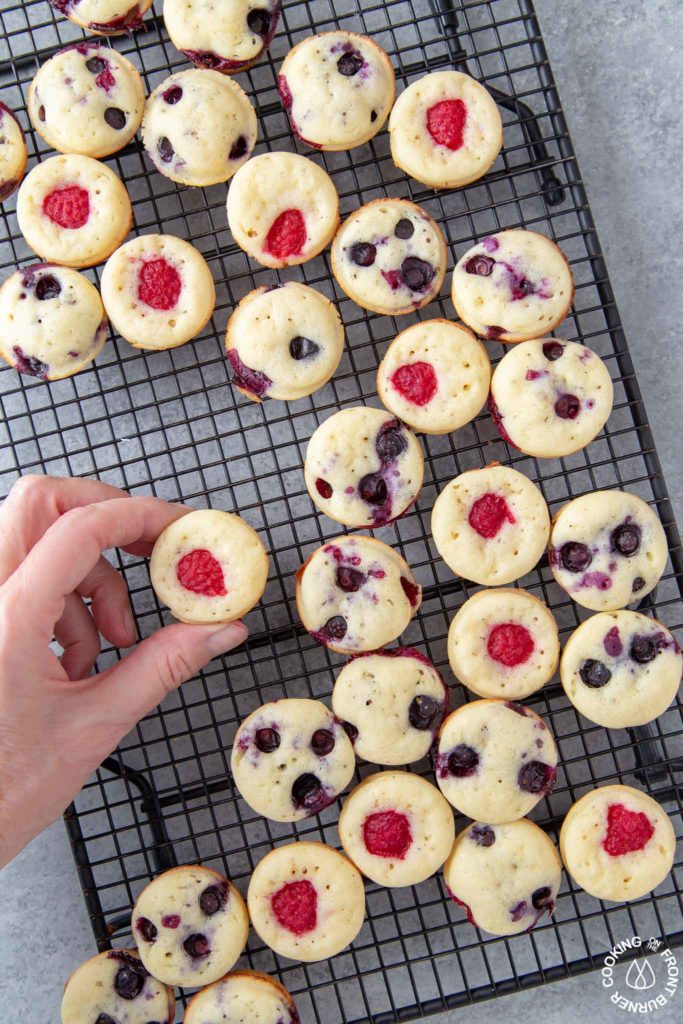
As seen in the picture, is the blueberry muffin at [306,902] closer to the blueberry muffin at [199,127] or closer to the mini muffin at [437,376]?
the mini muffin at [437,376]

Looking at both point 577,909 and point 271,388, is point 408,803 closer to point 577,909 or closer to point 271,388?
point 577,909

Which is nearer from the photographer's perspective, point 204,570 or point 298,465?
point 204,570

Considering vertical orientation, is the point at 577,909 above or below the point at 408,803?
below

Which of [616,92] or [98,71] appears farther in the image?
[616,92]

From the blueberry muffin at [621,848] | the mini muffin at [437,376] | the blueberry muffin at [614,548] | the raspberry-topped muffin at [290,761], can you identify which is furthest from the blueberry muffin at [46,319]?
the blueberry muffin at [621,848]

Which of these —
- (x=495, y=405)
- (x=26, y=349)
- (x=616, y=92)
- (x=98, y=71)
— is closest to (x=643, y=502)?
(x=495, y=405)

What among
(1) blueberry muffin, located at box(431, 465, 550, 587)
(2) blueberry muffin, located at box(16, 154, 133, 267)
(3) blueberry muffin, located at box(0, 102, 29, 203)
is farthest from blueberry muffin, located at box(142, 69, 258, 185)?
(1) blueberry muffin, located at box(431, 465, 550, 587)

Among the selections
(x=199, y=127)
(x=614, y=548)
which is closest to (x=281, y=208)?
(x=199, y=127)

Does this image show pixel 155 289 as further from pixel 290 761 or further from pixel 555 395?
pixel 290 761
